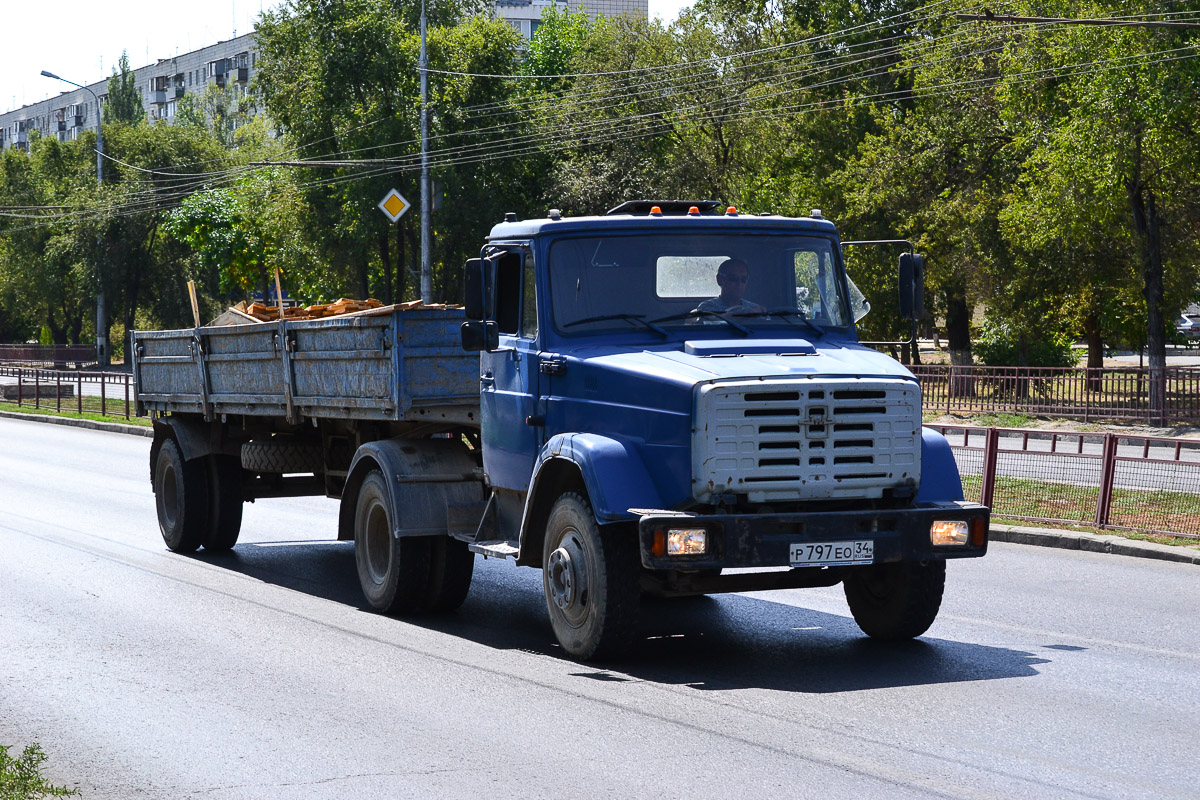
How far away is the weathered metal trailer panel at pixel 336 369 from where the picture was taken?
1003 cm

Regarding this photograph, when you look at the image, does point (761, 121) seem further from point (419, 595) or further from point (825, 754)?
point (825, 754)

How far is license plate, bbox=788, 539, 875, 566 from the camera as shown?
25.4 feet

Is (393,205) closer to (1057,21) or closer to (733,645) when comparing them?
(1057,21)

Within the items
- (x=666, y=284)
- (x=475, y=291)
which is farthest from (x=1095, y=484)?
(x=475, y=291)

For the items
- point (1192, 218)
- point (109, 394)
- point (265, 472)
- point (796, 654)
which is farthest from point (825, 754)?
point (109, 394)

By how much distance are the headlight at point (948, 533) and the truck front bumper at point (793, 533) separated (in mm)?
19

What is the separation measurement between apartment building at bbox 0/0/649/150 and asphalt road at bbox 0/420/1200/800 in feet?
Answer: 343

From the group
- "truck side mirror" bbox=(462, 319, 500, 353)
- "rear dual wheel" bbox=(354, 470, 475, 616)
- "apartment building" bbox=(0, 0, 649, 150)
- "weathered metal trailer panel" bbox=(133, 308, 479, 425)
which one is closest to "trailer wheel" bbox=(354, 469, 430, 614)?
"rear dual wheel" bbox=(354, 470, 475, 616)

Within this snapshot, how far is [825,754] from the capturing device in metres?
6.24

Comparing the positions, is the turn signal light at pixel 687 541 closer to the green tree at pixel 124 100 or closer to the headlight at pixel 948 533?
the headlight at pixel 948 533

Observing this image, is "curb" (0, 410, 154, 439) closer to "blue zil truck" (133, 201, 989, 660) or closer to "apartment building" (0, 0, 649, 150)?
"blue zil truck" (133, 201, 989, 660)

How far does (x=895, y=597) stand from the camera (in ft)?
28.8

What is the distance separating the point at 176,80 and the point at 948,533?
5175 inches

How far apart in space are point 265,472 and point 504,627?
13.0ft
